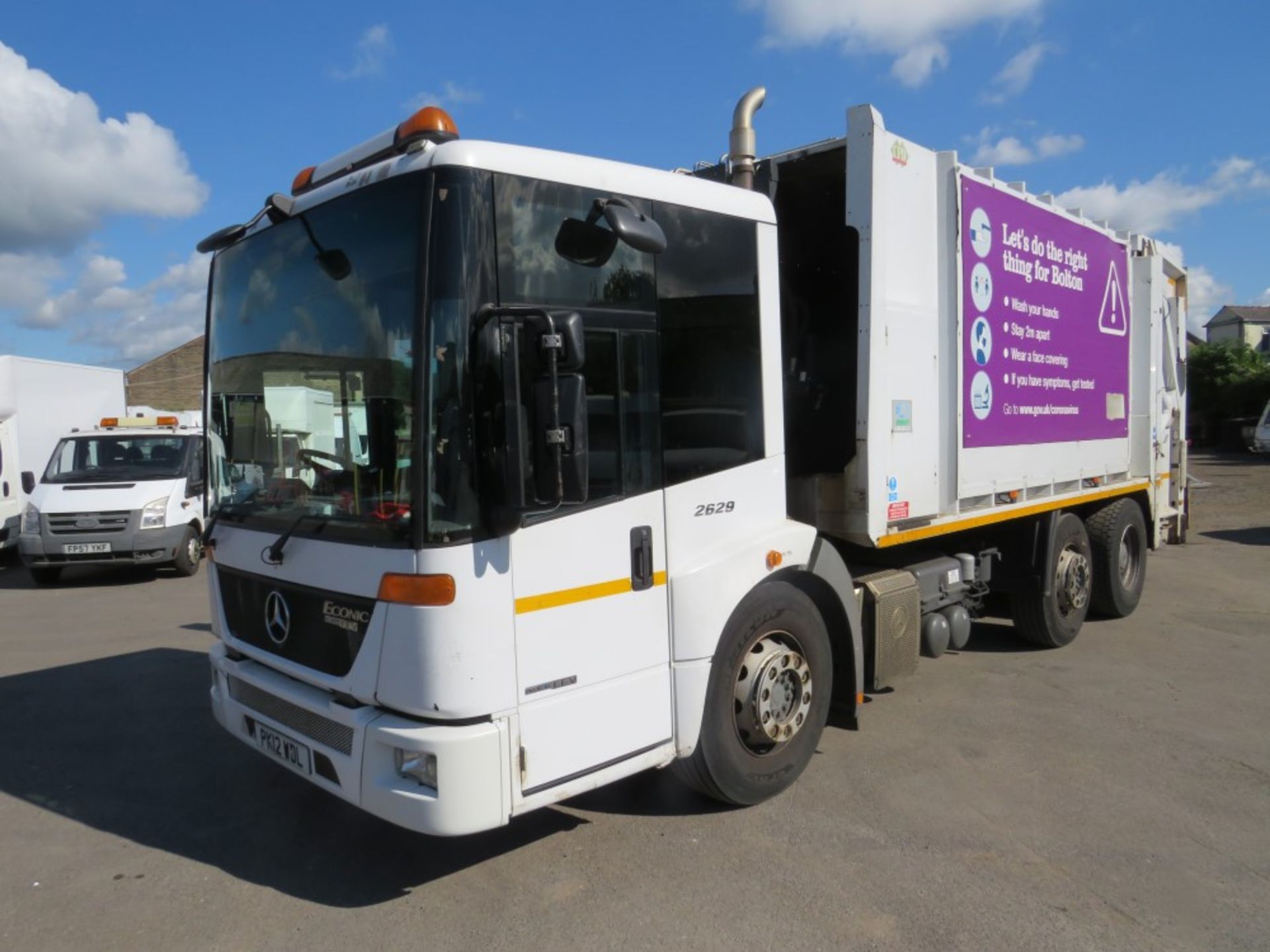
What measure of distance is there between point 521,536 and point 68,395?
53.6ft

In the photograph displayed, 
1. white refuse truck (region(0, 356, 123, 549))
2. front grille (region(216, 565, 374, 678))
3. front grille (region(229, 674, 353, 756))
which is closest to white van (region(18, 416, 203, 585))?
white refuse truck (region(0, 356, 123, 549))

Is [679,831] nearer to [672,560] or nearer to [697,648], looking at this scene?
[697,648]

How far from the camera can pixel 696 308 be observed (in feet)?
12.7

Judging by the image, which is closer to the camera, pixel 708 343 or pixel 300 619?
pixel 300 619

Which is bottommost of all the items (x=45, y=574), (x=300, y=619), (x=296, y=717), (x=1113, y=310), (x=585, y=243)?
(x=45, y=574)

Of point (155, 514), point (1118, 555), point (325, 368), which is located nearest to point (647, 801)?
point (325, 368)

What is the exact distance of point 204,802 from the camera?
14.7 ft

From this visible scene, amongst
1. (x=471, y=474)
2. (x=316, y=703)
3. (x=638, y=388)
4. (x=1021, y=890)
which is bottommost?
(x=1021, y=890)

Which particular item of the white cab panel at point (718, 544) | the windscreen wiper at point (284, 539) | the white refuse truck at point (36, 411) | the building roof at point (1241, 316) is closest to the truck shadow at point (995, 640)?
the white cab panel at point (718, 544)

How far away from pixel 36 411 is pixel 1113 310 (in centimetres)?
1609

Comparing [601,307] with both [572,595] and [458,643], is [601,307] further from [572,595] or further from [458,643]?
[458,643]

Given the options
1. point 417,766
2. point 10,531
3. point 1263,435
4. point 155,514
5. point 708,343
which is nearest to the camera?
point 417,766

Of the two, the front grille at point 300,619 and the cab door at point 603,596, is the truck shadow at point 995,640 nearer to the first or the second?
the cab door at point 603,596

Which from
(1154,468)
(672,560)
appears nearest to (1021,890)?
(672,560)
